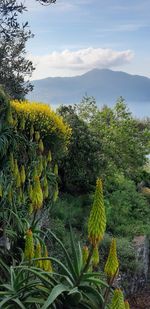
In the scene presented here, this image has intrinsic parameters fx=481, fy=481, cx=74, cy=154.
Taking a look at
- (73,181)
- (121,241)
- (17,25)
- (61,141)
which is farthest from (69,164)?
(17,25)

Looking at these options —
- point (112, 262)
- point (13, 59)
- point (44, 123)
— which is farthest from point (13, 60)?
point (112, 262)

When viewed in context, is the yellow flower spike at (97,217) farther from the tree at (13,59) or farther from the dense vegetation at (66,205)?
the tree at (13,59)

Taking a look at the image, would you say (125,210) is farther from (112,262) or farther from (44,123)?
(112,262)

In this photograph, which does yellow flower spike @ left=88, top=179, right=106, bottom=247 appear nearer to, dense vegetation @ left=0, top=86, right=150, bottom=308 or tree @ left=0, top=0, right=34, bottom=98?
dense vegetation @ left=0, top=86, right=150, bottom=308

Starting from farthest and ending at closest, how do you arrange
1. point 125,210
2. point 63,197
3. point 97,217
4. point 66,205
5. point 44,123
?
point 125,210 → point 63,197 → point 66,205 → point 44,123 → point 97,217

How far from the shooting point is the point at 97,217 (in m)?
1.91

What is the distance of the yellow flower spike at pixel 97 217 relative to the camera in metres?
1.91

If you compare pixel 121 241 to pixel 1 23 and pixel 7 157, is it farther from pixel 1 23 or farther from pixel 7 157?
pixel 1 23

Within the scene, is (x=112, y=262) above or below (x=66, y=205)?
below

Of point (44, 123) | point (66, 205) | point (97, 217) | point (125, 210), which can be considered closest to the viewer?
point (97, 217)

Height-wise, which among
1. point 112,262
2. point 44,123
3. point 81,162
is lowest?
point 112,262

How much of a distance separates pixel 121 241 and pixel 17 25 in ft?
16.7

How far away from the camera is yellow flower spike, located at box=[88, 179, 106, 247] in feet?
6.25

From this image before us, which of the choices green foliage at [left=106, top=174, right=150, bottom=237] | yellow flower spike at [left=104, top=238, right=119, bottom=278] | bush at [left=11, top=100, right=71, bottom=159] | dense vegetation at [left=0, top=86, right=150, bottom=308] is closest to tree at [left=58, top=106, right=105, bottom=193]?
dense vegetation at [left=0, top=86, right=150, bottom=308]
